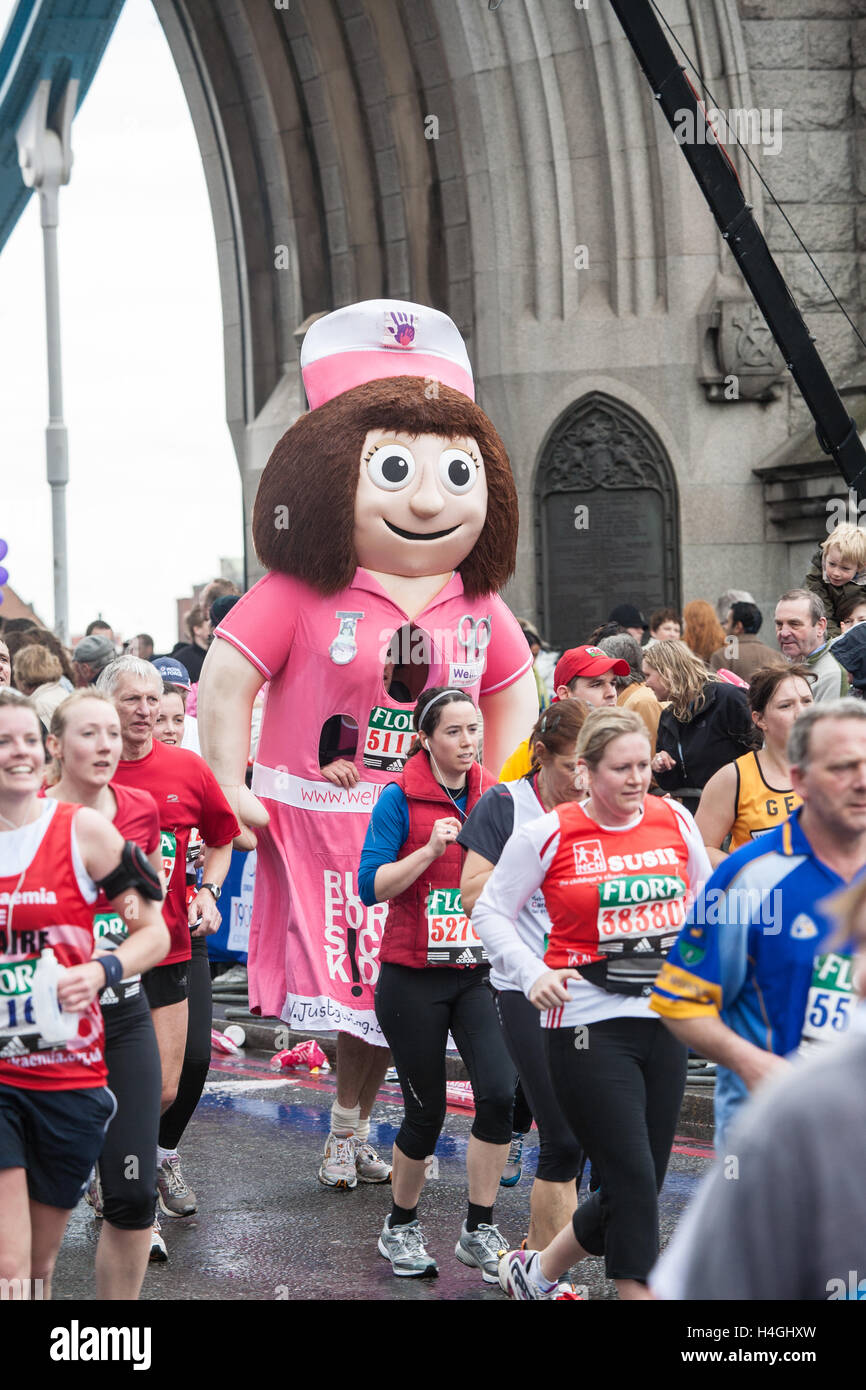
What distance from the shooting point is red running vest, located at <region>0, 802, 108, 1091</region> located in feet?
13.8

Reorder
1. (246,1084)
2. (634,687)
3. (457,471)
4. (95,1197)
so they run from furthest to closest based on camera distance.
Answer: (246,1084)
(634,687)
(457,471)
(95,1197)

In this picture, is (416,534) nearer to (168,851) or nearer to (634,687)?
(634,687)

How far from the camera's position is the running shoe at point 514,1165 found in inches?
270

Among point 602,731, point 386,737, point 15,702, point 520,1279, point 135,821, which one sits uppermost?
point 15,702

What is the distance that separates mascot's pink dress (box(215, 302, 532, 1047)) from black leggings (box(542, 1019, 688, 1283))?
8.29 feet

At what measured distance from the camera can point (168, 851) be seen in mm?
5887

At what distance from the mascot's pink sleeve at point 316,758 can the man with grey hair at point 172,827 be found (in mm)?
1055

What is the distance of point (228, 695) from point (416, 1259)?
2483mm

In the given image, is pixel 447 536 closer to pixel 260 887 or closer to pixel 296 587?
pixel 296 587

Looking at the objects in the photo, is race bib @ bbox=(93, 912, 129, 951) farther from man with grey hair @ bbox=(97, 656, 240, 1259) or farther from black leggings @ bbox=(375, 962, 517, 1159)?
black leggings @ bbox=(375, 962, 517, 1159)

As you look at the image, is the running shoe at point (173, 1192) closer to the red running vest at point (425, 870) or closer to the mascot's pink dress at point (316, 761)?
the mascot's pink dress at point (316, 761)

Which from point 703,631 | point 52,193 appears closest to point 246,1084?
point 703,631

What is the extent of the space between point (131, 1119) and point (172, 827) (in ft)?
4.84

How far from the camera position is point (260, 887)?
24.6 ft
